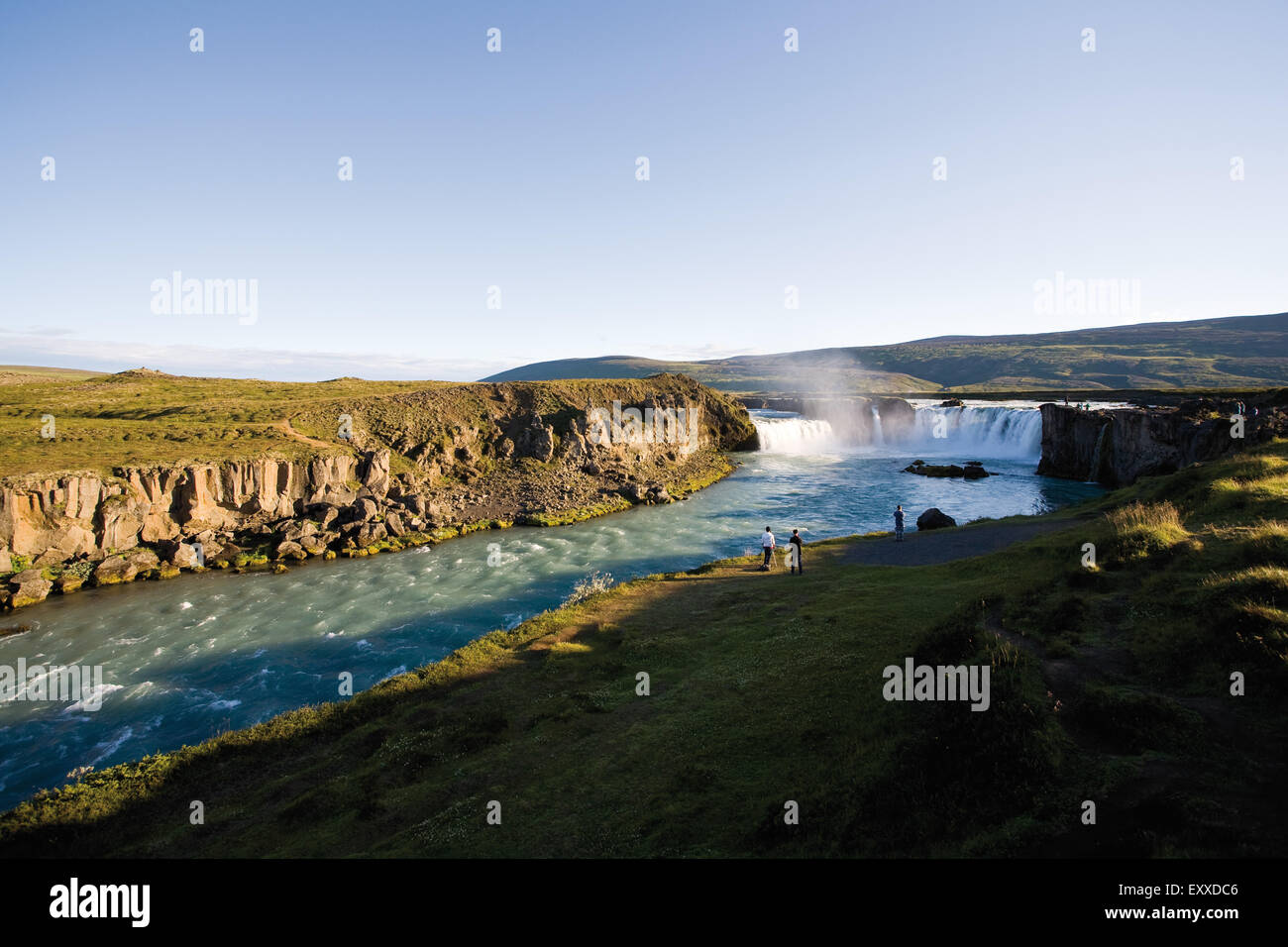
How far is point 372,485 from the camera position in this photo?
4772 cm

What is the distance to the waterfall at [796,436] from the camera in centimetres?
9494

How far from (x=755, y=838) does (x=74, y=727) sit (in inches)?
912

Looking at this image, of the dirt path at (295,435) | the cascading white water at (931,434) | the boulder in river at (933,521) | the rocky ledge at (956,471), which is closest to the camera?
the boulder in river at (933,521)

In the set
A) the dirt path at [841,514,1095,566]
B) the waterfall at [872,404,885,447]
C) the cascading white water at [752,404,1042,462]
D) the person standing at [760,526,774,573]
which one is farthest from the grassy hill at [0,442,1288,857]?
the waterfall at [872,404,885,447]

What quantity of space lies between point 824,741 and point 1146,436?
58.3 meters

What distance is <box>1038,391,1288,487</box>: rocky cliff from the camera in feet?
135

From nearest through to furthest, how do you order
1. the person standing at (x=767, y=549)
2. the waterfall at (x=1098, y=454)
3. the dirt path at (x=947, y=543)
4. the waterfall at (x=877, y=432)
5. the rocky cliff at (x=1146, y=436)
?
→ the person standing at (x=767, y=549) < the dirt path at (x=947, y=543) < the rocky cliff at (x=1146, y=436) < the waterfall at (x=1098, y=454) < the waterfall at (x=877, y=432)

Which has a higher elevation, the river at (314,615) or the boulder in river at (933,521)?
the boulder in river at (933,521)

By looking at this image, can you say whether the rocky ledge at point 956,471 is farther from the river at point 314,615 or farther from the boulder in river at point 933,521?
the boulder in river at point 933,521

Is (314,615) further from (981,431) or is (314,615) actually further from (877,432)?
(877,432)

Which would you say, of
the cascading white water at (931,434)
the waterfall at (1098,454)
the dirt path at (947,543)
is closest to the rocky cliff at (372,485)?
the cascading white water at (931,434)

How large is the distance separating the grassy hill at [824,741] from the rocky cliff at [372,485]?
76.2ft

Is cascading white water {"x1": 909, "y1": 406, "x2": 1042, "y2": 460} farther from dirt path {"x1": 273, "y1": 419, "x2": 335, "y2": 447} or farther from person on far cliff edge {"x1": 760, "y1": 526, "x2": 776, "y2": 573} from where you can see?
dirt path {"x1": 273, "y1": 419, "x2": 335, "y2": 447}
